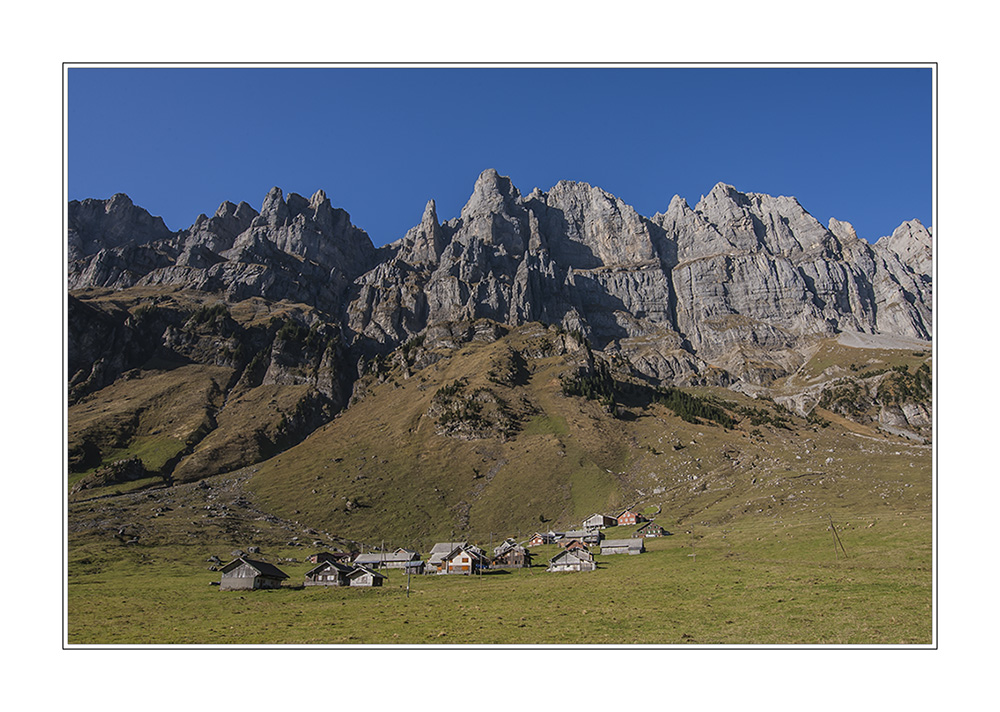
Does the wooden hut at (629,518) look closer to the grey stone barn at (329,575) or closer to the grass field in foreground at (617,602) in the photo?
the grass field in foreground at (617,602)

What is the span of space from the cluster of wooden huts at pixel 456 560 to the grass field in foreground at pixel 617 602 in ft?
9.44

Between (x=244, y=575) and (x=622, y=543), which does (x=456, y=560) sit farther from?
(x=244, y=575)

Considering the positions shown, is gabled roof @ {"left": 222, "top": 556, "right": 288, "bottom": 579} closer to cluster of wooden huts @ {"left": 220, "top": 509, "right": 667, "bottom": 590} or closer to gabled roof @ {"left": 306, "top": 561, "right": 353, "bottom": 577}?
cluster of wooden huts @ {"left": 220, "top": 509, "right": 667, "bottom": 590}

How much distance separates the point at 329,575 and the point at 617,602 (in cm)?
4793

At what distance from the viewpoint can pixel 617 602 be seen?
171 feet

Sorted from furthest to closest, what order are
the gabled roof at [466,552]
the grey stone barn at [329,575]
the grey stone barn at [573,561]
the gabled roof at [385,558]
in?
the gabled roof at [385,558]
the gabled roof at [466,552]
the grey stone barn at [573,561]
the grey stone barn at [329,575]

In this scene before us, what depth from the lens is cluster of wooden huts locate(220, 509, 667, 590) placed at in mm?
77250

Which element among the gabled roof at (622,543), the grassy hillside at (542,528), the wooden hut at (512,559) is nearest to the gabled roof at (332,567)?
the grassy hillside at (542,528)

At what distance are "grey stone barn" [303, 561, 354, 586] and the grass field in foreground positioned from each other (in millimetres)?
2739

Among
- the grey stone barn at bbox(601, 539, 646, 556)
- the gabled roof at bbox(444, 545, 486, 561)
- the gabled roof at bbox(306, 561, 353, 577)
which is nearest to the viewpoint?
the gabled roof at bbox(306, 561, 353, 577)

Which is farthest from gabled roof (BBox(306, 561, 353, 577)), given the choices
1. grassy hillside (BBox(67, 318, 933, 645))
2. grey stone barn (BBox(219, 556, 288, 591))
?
grey stone barn (BBox(219, 556, 288, 591))

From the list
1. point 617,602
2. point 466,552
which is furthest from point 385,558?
point 617,602

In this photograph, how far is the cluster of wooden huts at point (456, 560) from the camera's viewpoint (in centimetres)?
7725
